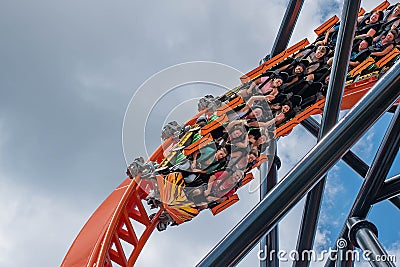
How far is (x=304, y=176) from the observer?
7.14 ft

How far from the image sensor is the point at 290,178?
2186 mm

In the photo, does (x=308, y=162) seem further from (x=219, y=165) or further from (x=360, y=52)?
(x=360, y=52)

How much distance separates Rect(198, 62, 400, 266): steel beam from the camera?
209 cm

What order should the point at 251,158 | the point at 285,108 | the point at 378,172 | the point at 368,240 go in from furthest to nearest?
1. the point at 285,108
2. the point at 251,158
3. the point at 378,172
4. the point at 368,240

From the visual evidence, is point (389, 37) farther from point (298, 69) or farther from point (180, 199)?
point (180, 199)

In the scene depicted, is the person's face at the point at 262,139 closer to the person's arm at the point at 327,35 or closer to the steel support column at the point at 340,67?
the person's arm at the point at 327,35

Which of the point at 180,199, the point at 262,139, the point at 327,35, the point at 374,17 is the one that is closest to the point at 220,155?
the point at 262,139

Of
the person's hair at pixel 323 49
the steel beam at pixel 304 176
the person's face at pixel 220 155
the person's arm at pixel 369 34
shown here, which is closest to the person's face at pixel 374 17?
the person's arm at pixel 369 34

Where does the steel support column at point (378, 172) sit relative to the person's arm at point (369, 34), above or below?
below

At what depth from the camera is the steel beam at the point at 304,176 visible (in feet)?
6.84

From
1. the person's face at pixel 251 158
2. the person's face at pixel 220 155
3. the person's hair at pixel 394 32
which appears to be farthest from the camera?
the person's hair at pixel 394 32

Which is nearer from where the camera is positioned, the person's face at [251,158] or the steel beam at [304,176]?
the steel beam at [304,176]

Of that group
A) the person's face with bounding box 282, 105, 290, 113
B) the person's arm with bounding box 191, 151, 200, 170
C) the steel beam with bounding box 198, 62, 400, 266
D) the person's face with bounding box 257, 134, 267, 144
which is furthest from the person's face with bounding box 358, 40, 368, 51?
the steel beam with bounding box 198, 62, 400, 266

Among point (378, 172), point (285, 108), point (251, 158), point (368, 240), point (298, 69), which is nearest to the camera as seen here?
point (368, 240)
